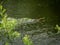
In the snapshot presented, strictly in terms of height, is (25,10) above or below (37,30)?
above

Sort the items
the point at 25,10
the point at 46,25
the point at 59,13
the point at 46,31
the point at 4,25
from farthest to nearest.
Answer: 1. the point at 25,10
2. the point at 59,13
3. the point at 46,25
4. the point at 46,31
5. the point at 4,25

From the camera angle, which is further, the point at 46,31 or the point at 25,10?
the point at 25,10

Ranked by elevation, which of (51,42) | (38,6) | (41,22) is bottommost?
(51,42)

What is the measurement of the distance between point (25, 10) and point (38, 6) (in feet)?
1.60

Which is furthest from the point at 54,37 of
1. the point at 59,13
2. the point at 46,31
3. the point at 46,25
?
the point at 59,13

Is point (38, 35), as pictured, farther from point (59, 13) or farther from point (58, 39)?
point (59, 13)

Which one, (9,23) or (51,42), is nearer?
(9,23)

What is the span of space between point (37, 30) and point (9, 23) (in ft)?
10.9

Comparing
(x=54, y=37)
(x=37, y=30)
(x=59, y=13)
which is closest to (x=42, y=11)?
(x=59, y=13)

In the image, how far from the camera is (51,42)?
4.48 m

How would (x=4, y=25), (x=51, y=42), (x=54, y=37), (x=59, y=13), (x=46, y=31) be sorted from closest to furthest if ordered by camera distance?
(x=4, y=25) → (x=51, y=42) → (x=54, y=37) → (x=46, y=31) → (x=59, y=13)

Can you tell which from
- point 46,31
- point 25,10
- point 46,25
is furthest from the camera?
point 25,10

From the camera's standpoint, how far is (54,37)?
15.7 feet

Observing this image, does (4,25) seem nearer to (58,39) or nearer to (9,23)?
(9,23)
